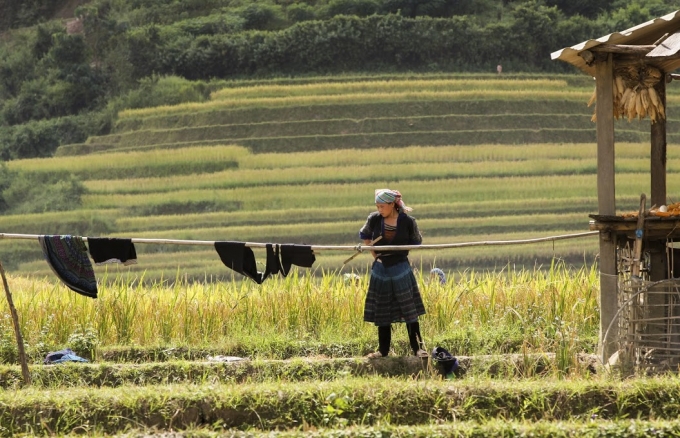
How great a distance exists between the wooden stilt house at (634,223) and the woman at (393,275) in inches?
43.3

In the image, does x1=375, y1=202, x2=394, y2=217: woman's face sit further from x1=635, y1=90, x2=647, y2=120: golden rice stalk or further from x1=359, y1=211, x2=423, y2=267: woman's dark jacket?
x1=635, y1=90, x2=647, y2=120: golden rice stalk

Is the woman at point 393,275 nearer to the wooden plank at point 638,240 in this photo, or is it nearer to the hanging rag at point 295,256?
the hanging rag at point 295,256

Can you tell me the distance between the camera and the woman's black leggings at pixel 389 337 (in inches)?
283

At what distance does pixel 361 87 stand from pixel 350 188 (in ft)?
16.3

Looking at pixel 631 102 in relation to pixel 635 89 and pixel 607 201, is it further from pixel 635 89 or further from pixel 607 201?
pixel 607 201

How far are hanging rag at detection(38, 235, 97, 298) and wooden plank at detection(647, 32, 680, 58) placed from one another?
3.61 meters

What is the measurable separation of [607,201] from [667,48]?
3.07ft

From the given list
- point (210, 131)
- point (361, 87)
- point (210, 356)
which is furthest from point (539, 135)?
point (210, 356)

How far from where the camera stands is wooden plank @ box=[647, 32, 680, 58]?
659cm

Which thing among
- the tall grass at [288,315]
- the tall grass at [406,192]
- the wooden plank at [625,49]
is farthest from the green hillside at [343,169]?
the wooden plank at [625,49]

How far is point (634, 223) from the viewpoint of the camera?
6.71 metres

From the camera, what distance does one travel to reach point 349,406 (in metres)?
5.75

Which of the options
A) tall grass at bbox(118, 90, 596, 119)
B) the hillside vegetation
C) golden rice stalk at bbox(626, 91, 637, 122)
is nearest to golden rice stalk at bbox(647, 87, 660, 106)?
golden rice stalk at bbox(626, 91, 637, 122)

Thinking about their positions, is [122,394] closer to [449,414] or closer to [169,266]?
[449,414]
